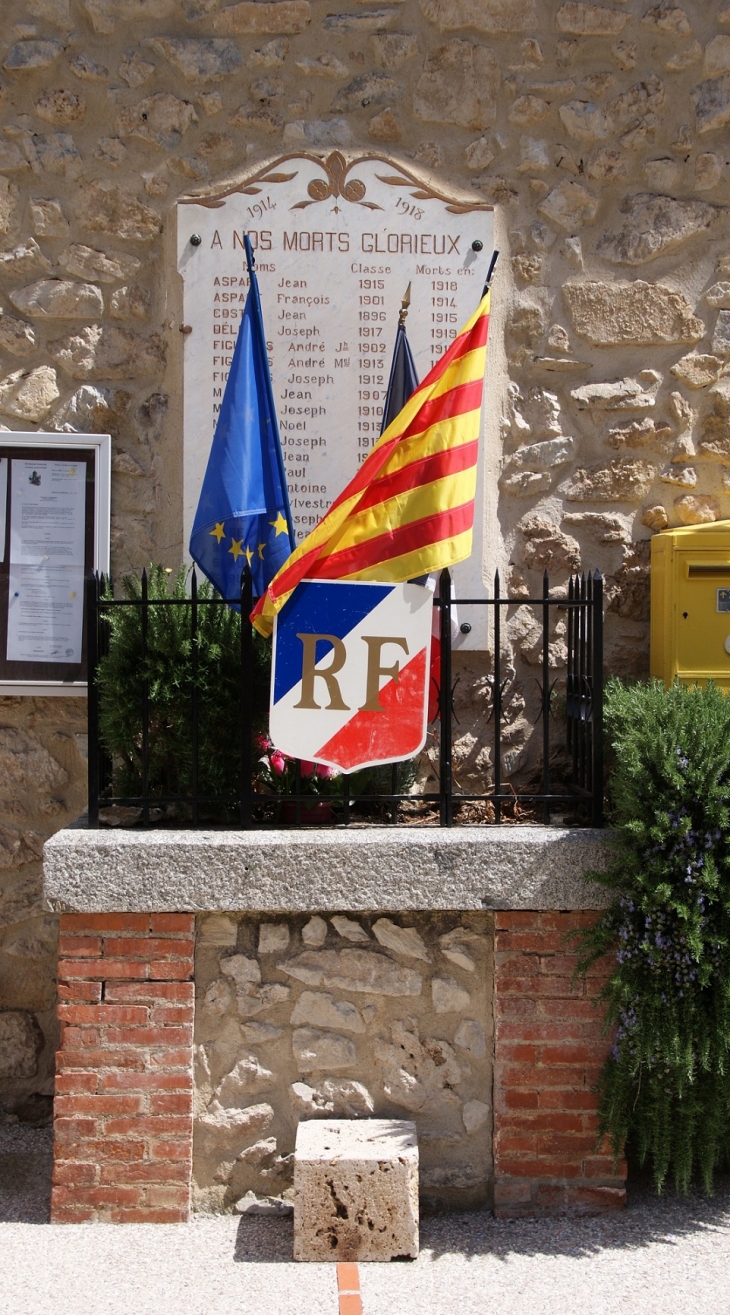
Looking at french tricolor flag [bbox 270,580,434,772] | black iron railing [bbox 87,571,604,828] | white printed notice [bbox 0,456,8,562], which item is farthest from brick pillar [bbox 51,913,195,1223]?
white printed notice [bbox 0,456,8,562]

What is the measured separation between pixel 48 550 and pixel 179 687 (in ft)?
3.62

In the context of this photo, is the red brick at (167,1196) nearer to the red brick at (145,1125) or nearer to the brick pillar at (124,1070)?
the brick pillar at (124,1070)

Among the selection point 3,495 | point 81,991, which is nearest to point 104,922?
point 81,991

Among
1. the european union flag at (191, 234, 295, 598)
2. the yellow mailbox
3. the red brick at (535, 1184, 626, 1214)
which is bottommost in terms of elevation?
the red brick at (535, 1184, 626, 1214)

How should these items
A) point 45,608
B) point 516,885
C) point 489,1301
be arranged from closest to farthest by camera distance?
point 489,1301, point 516,885, point 45,608

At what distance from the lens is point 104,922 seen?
3166 mm

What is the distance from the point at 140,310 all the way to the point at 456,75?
1485 millimetres

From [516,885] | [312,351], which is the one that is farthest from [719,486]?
[516,885]

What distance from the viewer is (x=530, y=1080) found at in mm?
3178

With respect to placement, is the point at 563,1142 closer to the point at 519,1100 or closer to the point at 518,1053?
the point at 519,1100

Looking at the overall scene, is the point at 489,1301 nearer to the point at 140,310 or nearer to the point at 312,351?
the point at 312,351

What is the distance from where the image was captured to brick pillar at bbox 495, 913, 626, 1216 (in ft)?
10.4

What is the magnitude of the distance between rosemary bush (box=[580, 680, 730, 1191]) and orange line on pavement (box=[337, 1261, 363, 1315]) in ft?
2.61

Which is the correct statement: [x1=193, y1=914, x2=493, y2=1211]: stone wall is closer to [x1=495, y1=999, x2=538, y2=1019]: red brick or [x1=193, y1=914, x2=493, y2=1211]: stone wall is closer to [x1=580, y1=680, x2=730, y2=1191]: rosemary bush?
[x1=495, y1=999, x2=538, y2=1019]: red brick
